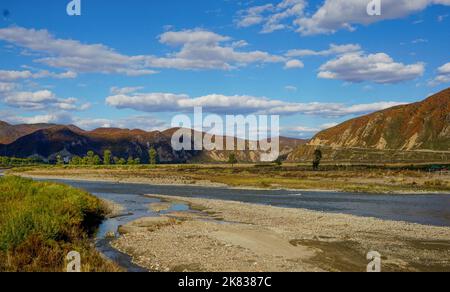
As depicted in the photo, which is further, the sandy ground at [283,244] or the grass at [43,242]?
the sandy ground at [283,244]

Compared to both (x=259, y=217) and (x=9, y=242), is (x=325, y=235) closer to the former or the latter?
(x=259, y=217)

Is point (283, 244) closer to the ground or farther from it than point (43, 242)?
closer to the ground

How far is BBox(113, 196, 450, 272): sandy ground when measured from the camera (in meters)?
22.8

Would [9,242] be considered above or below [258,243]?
above

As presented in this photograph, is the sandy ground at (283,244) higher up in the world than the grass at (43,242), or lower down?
lower down

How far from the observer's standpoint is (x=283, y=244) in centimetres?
2844

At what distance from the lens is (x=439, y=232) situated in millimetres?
34031

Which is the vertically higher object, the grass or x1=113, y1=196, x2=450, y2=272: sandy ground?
the grass

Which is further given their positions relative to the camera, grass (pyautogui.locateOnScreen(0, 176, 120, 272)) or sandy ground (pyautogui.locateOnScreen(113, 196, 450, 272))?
sandy ground (pyautogui.locateOnScreen(113, 196, 450, 272))

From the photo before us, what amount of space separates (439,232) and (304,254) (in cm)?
1500

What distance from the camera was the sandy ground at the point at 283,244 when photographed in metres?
22.8

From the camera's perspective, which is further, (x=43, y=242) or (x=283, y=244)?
(x=283, y=244)
